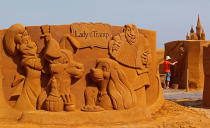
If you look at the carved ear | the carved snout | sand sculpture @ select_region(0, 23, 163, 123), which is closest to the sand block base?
sand sculpture @ select_region(0, 23, 163, 123)

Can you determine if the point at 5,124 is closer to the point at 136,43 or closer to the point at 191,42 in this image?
the point at 136,43

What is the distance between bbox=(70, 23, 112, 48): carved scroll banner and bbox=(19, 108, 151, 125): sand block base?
1472 mm

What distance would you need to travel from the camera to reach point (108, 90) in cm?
545

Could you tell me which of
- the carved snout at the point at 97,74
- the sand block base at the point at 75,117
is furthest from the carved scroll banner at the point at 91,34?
the sand block base at the point at 75,117

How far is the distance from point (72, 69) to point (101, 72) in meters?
0.61

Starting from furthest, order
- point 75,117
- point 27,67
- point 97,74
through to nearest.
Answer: point 27,67 → point 97,74 → point 75,117

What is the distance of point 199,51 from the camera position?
12.5 metres

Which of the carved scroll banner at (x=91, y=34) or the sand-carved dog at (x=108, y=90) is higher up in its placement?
the carved scroll banner at (x=91, y=34)

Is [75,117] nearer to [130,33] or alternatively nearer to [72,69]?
[72,69]

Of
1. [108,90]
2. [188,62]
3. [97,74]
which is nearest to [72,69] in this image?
[97,74]

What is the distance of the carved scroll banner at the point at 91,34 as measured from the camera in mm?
5539

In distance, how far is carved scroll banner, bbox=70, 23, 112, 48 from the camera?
554 cm

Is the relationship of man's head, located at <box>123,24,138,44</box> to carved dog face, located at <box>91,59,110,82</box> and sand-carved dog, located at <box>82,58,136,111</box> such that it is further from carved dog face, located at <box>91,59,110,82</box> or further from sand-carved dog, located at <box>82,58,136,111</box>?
carved dog face, located at <box>91,59,110,82</box>

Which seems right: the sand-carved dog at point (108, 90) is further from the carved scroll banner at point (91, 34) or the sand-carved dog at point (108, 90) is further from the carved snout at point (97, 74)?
the carved scroll banner at point (91, 34)
